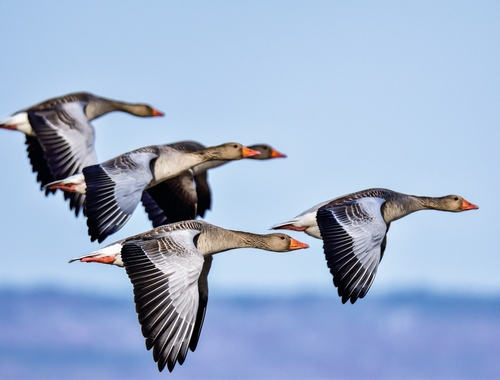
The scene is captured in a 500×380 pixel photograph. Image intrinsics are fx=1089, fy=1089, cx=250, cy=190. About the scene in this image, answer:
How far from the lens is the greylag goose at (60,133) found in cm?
1484

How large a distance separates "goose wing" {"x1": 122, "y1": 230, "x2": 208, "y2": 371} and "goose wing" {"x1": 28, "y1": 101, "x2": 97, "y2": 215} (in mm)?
3853

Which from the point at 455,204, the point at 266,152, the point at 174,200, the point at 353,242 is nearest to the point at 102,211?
the point at 353,242

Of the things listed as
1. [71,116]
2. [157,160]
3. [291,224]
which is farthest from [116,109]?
[291,224]

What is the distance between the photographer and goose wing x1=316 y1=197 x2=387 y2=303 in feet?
38.8

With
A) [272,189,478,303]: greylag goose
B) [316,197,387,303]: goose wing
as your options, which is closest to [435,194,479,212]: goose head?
[272,189,478,303]: greylag goose

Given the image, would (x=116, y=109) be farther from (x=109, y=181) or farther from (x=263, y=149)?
(x=109, y=181)

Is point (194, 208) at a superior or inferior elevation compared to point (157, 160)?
inferior

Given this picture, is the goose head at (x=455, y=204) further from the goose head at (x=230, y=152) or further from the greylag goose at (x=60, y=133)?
the greylag goose at (x=60, y=133)

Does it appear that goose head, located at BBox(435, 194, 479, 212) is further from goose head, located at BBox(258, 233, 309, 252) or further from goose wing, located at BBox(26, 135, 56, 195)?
goose wing, located at BBox(26, 135, 56, 195)

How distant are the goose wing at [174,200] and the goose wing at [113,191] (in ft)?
6.98

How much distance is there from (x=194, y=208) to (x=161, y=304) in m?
5.47

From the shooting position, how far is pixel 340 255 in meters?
12.1

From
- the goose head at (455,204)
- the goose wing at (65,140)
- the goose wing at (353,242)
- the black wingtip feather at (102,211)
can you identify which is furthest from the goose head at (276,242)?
the goose wing at (65,140)

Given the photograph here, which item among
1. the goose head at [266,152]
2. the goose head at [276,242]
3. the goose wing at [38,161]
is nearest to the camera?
the goose head at [276,242]
